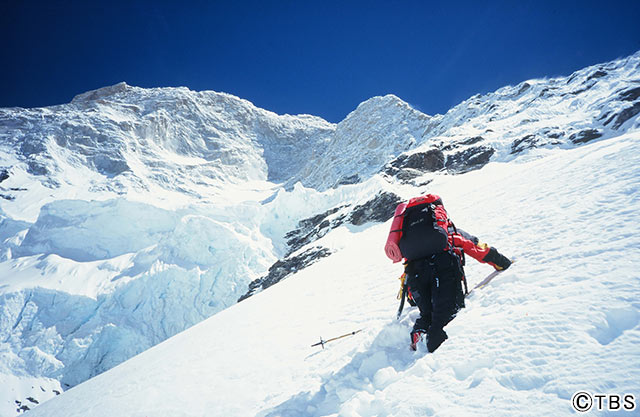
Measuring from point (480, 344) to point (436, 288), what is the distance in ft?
2.97

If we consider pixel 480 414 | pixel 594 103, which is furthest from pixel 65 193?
pixel 594 103

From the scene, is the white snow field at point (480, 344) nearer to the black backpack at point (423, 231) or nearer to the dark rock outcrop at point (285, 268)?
the black backpack at point (423, 231)

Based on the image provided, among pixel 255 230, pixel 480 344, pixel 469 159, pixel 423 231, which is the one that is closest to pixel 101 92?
pixel 255 230

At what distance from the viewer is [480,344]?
2365 millimetres

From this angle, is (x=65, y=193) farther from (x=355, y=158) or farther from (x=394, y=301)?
(x=394, y=301)

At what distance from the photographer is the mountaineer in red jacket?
310cm

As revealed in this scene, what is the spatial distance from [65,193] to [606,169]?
9812cm

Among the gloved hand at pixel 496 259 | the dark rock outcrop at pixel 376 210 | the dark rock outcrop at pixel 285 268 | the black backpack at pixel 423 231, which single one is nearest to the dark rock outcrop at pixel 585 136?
the dark rock outcrop at pixel 376 210

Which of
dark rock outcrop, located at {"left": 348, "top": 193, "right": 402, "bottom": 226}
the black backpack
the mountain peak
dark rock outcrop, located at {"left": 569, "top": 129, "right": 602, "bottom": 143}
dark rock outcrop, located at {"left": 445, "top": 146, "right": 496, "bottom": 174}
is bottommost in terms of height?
the black backpack

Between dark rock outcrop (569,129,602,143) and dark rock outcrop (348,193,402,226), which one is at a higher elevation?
dark rock outcrop (569,129,602,143)

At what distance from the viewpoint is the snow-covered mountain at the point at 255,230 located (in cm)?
362

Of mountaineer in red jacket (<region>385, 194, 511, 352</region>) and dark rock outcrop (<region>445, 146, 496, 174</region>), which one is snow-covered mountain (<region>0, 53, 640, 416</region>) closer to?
mountaineer in red jacket (<region>385, 194, 511, 352</region>)

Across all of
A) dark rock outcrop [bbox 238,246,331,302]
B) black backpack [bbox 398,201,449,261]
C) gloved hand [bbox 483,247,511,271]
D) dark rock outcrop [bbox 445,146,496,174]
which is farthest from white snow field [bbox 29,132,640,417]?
dark rock outcrop [bbox 445,146,496,174]

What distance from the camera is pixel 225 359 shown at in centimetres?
542
